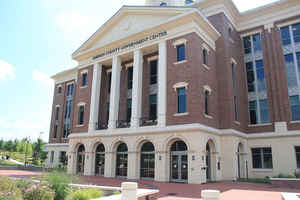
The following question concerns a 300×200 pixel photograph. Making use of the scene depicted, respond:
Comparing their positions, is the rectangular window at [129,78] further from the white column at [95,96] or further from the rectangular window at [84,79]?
the rectangular window at [84,79]

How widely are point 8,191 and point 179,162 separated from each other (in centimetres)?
1346

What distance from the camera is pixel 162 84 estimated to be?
2203 cm

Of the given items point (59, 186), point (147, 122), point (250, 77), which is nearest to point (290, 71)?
point (250, 77)

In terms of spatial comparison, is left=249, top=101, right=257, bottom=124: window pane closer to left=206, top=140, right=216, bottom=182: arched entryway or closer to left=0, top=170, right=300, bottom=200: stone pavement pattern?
left=206, top=140, right=216, bottom=182: arched entryway

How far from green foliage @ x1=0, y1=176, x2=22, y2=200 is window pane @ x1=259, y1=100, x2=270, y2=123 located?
22797 mm

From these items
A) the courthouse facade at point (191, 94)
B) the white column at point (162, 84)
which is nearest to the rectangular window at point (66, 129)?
the courthouse facade at point (191, 94)

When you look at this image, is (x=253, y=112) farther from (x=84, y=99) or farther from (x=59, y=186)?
(x=59, y=186)

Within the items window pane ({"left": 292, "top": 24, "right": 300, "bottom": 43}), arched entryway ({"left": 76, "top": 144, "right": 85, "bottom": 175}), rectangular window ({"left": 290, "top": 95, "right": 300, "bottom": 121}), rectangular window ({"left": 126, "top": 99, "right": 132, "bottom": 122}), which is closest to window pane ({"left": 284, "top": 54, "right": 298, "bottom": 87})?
rectangular window ({"left": 290, "top": 95, "right": 300, "bottom": 121})

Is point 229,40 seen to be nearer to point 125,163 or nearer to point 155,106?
point 155,106

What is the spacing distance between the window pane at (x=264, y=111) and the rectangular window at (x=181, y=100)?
9.73m

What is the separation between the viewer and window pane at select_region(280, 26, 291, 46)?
998 inches

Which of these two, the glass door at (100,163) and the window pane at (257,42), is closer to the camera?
the glass door at (100,163)

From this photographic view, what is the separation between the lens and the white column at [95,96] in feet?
88.7

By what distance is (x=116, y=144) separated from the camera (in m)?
24.2
